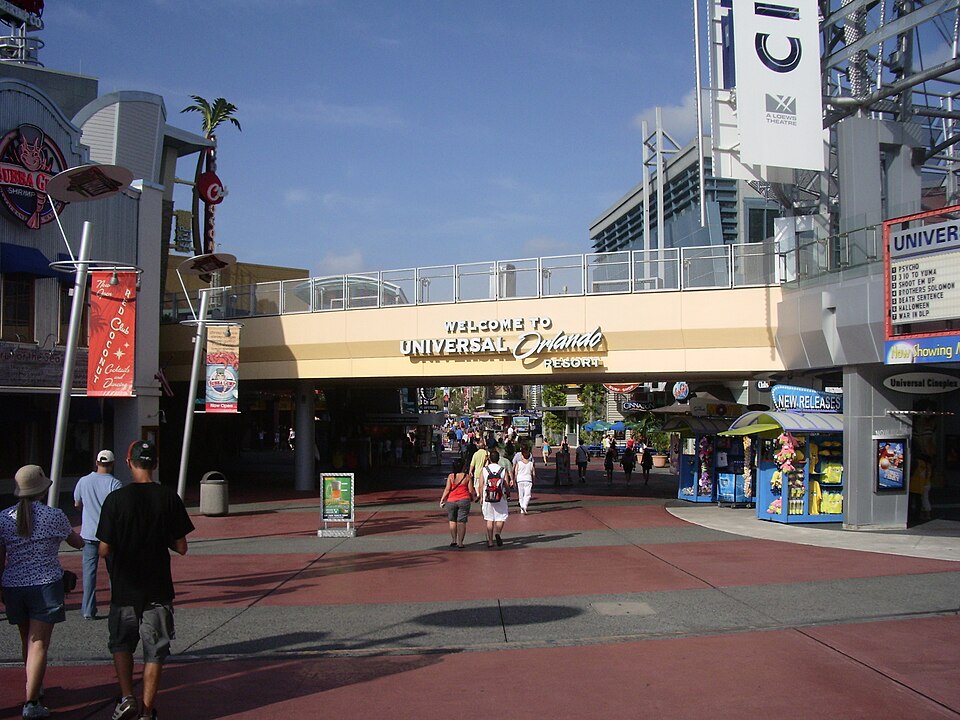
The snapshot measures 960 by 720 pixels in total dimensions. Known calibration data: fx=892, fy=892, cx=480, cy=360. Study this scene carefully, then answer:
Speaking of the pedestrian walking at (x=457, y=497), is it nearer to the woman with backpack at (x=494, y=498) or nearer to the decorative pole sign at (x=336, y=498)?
the woman with backpack at (x=494, y=498)

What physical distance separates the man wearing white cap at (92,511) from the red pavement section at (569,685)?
1.90 meters

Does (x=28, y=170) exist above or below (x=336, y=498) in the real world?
above

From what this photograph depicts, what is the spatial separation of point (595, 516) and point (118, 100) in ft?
70.6

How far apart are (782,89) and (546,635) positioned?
17.2 m

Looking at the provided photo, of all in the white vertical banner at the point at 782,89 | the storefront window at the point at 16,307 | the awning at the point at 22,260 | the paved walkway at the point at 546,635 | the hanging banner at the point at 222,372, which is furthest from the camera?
the white vertical banner at the point at 782,89

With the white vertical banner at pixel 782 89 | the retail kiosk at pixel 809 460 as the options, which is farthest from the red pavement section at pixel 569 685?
the white vertical banner at pixel 782 89

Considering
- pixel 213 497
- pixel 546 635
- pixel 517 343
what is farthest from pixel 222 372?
pixel 546 635

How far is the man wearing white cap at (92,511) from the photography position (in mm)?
9695

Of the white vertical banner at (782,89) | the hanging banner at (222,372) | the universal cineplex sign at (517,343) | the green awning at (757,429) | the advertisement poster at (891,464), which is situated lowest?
the advertisement poster at (891,464)

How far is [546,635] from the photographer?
8930 millimetres

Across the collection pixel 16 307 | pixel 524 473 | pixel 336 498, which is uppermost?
pixel 16 307

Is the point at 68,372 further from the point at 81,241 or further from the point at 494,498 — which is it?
the point at 494,498

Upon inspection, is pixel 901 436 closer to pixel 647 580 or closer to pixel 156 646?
pixel 647 580

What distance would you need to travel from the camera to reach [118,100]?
99.1 ft
